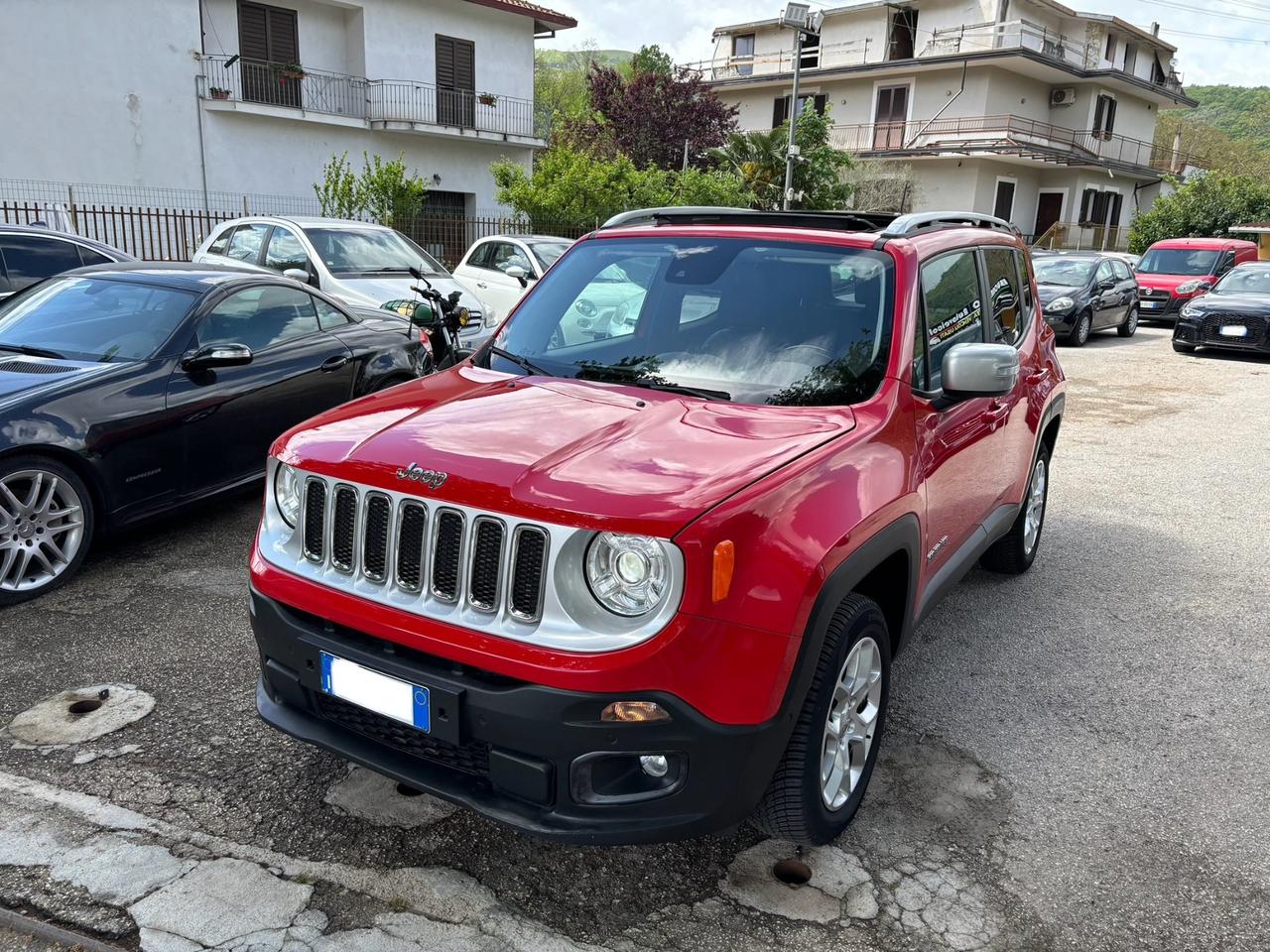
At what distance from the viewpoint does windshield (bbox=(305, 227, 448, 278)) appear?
35.6ft

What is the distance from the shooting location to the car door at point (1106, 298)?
1652 centimetres

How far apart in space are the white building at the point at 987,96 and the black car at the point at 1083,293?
22.9 m

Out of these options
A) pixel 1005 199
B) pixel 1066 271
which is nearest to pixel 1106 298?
pixel 1066 271

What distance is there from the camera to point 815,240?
11.7 feet

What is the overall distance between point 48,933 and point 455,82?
90.6 feet

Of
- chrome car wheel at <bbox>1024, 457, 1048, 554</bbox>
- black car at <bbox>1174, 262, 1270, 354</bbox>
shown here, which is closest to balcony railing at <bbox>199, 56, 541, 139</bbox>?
black car at <bbox>1174, 262, 1270, 354</bbox>

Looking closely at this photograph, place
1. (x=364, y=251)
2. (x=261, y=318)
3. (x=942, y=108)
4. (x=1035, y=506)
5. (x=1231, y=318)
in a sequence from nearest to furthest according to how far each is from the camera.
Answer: (x=1035, y=506)
(x=261, y=318)
(x=364, y=251)
(x=1231, y=318)
(x=942, y=108)

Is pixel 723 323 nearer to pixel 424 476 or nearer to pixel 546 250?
pixel 424 476

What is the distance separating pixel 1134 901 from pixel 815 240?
2.33 metres

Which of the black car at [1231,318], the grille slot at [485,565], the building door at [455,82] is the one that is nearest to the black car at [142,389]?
the grille slot at [485,565]

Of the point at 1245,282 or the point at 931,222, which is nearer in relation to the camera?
the point at 931,222

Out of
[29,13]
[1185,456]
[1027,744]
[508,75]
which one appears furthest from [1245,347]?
[29,13]

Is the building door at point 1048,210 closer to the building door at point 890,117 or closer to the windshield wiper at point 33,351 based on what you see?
the building door at point 890,117

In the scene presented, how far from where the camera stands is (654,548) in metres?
2.29
